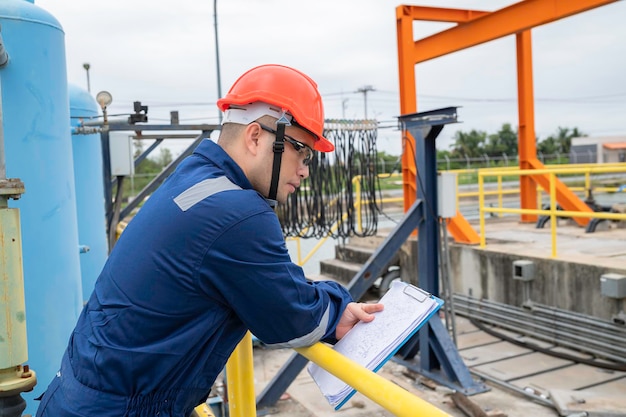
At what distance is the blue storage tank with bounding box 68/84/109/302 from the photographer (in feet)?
19.2

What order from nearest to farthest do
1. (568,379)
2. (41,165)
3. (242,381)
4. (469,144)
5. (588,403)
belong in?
(242,381)
(41,165)
(588,403)
(568,379)
(469,144)

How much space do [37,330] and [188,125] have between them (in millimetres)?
2896

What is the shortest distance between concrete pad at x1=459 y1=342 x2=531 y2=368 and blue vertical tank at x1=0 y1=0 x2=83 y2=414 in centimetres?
449

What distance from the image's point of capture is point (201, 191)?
1.62m

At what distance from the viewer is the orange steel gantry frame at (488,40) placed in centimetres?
866

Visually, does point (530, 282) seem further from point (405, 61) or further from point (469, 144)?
point (469, 144)

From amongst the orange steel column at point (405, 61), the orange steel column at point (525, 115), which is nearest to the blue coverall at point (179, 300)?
the orange steel column at point (405, 61)

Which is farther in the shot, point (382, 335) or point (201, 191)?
point (382, 335)

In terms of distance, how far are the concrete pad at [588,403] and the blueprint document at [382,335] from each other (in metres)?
3.60

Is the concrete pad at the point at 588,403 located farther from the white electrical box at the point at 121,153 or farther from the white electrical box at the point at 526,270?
the white electrical box at the point at 121,153

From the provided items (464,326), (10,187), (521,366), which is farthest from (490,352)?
(10,187)

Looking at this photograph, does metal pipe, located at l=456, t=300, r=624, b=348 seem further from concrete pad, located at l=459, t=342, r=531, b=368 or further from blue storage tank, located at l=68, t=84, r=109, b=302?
blue storage tank, located at l=68, t=84, r=109, b=302

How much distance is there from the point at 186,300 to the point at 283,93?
0.68 meters

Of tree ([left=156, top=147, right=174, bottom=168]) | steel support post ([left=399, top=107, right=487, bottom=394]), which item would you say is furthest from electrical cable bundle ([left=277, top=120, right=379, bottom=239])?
tree ([left=156, top=147, right=174, bottom=168])
